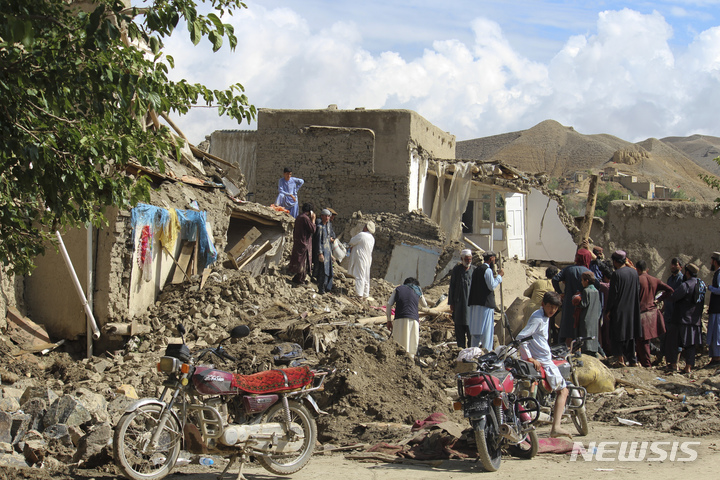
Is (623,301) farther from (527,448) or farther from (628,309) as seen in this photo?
(527,448)

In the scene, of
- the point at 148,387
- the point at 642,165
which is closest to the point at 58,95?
the point at 148,387

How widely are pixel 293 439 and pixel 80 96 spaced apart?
9.29 feet

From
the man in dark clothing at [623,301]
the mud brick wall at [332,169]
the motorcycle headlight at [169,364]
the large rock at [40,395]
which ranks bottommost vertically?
the large rock at [40,395]

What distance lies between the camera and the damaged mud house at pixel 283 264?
7.21 m

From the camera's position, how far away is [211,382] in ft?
15.7

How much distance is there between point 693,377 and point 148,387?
23.2ft

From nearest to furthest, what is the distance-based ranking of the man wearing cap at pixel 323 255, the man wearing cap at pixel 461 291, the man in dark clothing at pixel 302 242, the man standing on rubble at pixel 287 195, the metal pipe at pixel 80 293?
the metal pipe at pixel 80 293 < the man wearing cap at pixel 461 291 < the man in dark clothing at pixel 302 242 < the man wearing cap at pixel 323 255 < the man standing on rubble at pixel 287 195

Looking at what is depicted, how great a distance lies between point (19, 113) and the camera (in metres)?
4.51

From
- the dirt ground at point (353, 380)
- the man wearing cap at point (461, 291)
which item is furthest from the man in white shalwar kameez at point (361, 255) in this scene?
the man wearing cap at point (461, 291)

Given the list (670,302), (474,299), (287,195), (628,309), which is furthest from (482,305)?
(287,195)

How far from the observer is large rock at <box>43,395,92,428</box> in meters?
6.02

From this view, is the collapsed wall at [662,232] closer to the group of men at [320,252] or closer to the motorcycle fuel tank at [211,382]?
the group of men at [320,252]

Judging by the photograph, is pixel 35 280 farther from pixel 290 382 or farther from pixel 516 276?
pixel 516 276

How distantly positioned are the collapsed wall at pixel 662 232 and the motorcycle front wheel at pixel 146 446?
56.8ft
